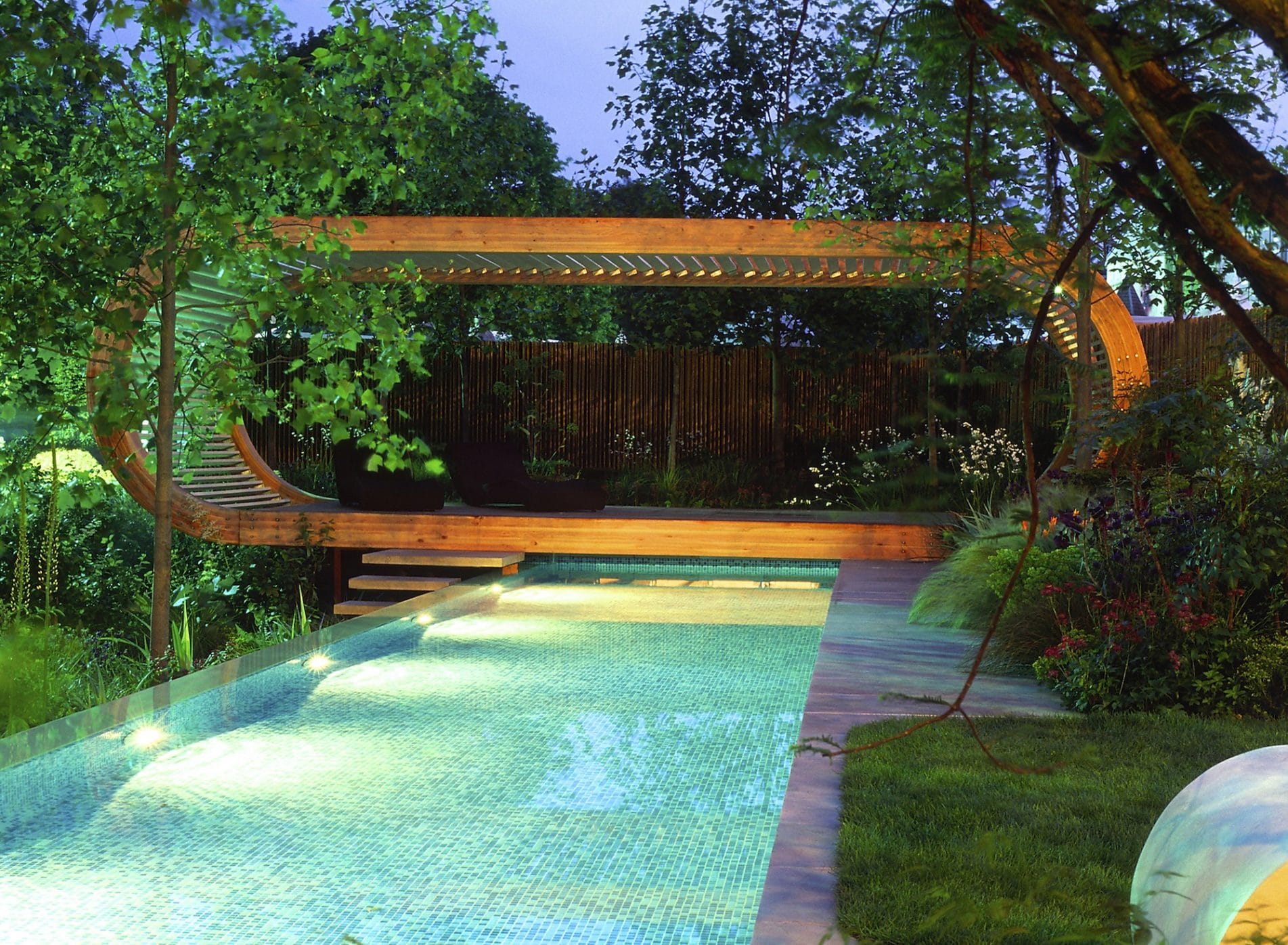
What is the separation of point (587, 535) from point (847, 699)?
18.4ft

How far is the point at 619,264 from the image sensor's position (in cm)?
1002

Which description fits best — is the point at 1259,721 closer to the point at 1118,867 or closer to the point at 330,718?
the point at 1118,867

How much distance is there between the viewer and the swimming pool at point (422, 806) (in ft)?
10.9

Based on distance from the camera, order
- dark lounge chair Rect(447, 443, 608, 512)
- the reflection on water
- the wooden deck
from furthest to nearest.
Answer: dark lounge chair Rect(447, 443, 608, 512) < the wooden deck < the reflection on water

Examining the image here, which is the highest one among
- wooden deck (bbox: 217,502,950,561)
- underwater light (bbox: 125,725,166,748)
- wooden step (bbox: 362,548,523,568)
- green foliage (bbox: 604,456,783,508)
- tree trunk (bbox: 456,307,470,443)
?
tree trunk (bbox: 456,307,470,443)

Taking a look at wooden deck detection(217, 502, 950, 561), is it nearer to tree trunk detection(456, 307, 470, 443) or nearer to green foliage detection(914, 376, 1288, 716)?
green foliage detection(914, 376, 1288, 716)

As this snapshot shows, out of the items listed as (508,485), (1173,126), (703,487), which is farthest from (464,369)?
(1173,126)

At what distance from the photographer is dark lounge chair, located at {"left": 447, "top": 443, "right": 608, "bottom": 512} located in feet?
37.5

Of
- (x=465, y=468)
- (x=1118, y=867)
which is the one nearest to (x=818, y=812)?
(x=1118, y=867)

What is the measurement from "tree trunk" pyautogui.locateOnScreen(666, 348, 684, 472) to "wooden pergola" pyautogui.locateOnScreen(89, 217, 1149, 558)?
4.22 meters

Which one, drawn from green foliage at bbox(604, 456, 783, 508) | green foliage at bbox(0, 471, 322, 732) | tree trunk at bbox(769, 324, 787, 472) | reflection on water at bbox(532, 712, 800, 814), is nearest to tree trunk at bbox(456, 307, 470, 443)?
green foliage at bbox(604, 456, 783, 508)

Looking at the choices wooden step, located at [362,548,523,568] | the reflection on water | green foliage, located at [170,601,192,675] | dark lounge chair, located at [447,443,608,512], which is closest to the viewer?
the reflection on water

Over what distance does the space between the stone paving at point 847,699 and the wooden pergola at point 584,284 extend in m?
1.21

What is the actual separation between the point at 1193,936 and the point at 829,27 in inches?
594
